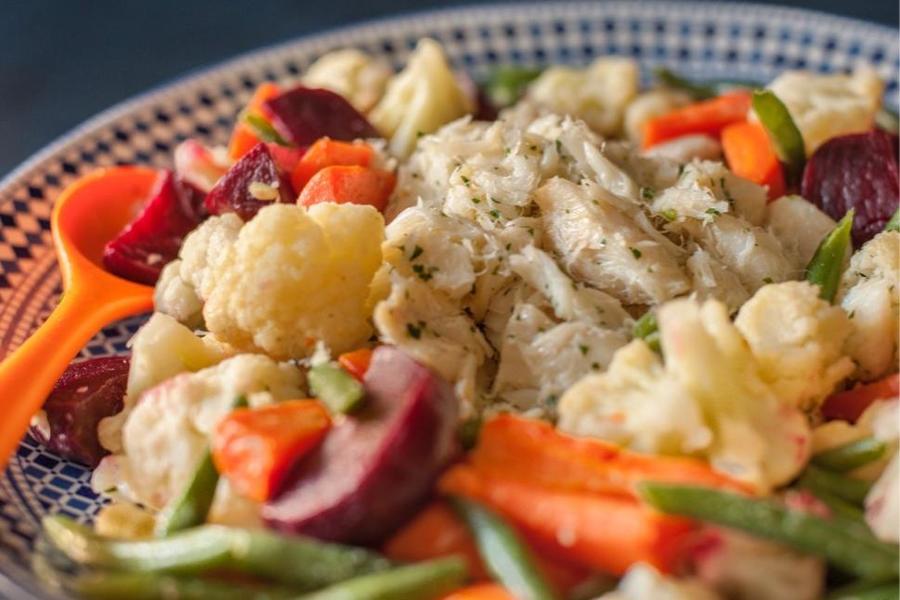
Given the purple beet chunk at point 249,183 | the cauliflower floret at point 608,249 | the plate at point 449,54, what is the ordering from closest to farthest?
the cauliflower floret at point 608,249 → the purple beet chunk at point 249,183 → the plate at point 449,54

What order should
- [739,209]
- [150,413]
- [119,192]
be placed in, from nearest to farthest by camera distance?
[150,413], [739,209], [119,192]

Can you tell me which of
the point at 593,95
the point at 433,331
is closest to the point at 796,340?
the point at 433,331

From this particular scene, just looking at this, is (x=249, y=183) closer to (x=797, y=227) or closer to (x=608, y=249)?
(x=608, y=249)

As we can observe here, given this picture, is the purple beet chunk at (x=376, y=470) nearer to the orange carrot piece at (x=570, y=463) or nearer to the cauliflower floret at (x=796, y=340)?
the orange carrot piece at (x=570, y=463)

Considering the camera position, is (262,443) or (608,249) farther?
(608,249)

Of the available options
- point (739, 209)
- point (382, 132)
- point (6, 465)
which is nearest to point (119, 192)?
point (382, 132)

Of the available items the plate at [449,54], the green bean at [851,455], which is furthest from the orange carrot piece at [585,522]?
the plate at [449,54]

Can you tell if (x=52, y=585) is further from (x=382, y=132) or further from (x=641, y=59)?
(x=641, y=59)
